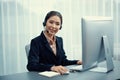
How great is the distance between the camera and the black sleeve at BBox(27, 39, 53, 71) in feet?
7.52

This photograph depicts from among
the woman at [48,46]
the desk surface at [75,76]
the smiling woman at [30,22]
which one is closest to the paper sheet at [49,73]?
the desk surface at [75,76]

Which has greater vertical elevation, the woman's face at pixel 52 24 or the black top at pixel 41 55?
the woman's face at pixel 52 24

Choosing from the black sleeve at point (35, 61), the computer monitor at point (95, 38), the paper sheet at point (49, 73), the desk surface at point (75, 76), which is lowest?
the desk surface at point (75, 76)

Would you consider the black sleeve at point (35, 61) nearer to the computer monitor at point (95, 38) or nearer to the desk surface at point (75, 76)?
the desk surface at point (75, 76)

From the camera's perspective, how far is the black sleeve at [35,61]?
7.52 ft

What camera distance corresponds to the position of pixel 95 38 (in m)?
2.16

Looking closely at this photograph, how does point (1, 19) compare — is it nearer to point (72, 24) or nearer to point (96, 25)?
point (72, 24)

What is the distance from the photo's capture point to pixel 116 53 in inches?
149

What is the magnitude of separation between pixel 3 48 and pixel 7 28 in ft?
0.96

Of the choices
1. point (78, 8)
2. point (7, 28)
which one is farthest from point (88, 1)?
point (7, 28)

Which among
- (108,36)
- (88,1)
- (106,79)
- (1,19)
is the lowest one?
(106,79)

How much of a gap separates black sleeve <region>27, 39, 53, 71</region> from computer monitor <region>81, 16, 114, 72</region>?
0.40 meters

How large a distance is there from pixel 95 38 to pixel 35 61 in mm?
638

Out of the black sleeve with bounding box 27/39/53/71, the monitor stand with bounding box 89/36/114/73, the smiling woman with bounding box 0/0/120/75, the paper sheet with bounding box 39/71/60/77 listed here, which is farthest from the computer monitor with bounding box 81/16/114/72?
the smiling woman with bounding box 0/0/120/75
